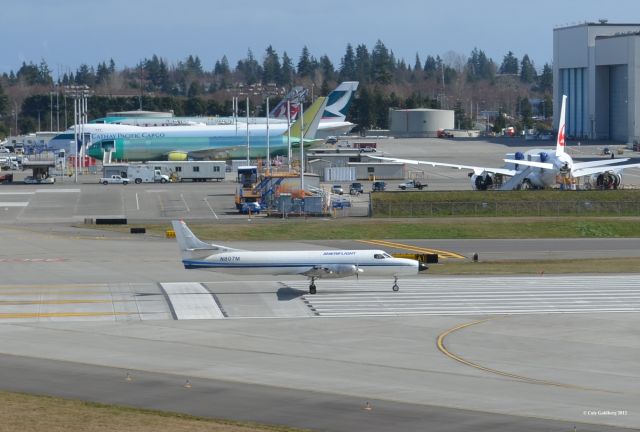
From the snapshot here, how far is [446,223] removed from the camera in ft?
278

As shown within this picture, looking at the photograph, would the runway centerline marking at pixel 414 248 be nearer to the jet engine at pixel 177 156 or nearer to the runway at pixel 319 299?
the runway at pixel 319 299

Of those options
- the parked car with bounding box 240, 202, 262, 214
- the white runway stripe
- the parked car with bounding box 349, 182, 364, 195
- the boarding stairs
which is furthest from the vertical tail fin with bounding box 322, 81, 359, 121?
the white runway stripe

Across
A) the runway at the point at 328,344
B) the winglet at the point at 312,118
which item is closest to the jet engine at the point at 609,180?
the winglet at the point at 312,118

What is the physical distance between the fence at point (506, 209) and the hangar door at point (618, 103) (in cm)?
10036

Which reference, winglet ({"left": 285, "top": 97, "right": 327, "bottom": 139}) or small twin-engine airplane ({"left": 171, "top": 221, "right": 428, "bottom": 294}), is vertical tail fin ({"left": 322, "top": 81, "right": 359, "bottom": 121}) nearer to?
winglet ({"left": 285, "top": 97, "right": 327, "bottom": 139})

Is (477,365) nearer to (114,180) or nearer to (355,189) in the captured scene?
(355,189)

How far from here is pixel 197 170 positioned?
130 metres

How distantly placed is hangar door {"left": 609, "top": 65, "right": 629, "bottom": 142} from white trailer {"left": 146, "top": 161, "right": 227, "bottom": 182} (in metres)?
89.1

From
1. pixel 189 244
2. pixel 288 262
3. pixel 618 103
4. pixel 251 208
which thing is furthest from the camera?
pixel 618 103

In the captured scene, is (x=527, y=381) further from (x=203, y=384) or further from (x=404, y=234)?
(x=404, y=234)

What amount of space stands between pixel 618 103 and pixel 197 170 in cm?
9607

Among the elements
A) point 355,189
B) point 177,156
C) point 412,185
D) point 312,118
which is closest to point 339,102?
point 312,118

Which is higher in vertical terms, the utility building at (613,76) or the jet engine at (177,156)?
the utility building at (613,76)

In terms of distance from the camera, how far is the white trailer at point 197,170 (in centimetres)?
12975
